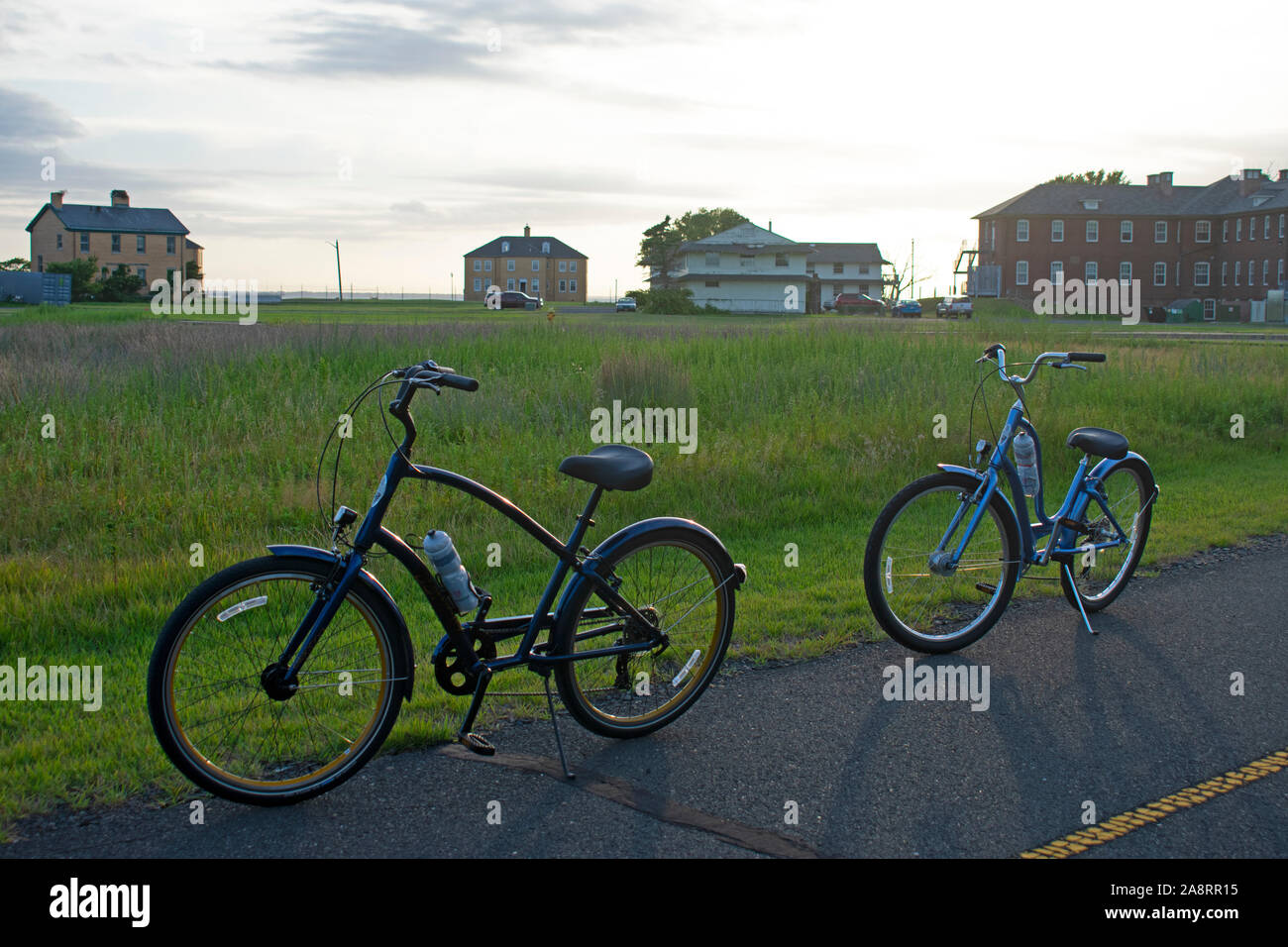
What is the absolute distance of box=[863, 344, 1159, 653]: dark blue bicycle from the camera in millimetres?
6016

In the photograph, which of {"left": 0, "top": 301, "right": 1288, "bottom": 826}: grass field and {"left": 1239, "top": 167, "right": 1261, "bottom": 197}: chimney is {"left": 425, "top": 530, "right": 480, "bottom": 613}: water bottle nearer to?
{"left": 0, "top": 301, "right": 1288, "bottom": 826}: grass field

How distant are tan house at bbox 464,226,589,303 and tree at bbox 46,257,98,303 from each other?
203ft

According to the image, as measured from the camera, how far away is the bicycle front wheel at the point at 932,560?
19.5 feet

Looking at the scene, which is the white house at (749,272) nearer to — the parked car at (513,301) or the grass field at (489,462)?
the parked car at (513,301)

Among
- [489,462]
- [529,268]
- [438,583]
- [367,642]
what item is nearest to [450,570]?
[438,583]

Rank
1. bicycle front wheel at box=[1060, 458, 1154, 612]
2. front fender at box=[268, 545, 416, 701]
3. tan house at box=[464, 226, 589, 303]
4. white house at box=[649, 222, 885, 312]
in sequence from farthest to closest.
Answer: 1. tan house at box=[464, 226, 589, 303]
2. white house at box=[649, 222, 885, 312]
3. bicycle front wheel at box=[1060, 458, 1154, 612]
4. front fender at box=[268, 545, 416, 701]

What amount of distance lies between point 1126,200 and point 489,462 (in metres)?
93.2

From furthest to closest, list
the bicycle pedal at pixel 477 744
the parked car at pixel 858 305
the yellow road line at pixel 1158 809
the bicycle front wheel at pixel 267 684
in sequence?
1. the parked car at pixel 858 305
2. the bicycle pedal at pixel 477 744
3. the bicycle front wheel at pixel 267 684
4. the yellow road line at pixel 1158 809

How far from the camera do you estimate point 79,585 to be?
7.11 metres

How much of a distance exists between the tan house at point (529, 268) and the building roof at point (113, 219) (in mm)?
42620

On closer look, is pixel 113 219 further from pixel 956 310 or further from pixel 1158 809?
pixel 1158 809

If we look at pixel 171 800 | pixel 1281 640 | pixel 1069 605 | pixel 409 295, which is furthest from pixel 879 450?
pixel 409 295

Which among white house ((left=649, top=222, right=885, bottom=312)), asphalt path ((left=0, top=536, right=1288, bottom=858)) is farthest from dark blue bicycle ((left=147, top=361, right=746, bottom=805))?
white house ((left=649, top=222, right=885, bottom=312))

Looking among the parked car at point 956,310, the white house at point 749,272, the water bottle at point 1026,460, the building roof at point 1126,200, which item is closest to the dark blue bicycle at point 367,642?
the water bottle at point 1026,460
